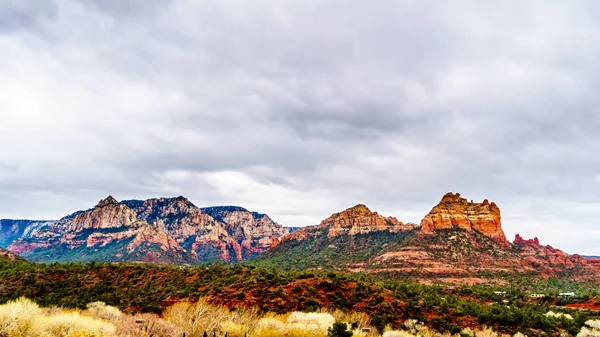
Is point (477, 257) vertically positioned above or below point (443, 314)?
above

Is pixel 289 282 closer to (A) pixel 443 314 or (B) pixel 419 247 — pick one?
(A) pixel 443 314

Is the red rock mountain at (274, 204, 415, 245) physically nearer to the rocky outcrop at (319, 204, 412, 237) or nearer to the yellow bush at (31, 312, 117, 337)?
the rocky outcrop at (319, 204, 412, 237)

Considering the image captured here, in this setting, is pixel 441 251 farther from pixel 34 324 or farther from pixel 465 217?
pixel 34 324

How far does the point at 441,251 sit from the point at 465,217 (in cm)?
3435

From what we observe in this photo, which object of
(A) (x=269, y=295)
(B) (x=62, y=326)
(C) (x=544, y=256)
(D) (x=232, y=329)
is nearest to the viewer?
(B) (x=62, y=326)

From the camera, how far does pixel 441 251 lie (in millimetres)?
121875

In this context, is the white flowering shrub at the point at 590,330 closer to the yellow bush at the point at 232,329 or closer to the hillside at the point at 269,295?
the hillside at the point at 269,295

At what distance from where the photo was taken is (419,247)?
408 feet

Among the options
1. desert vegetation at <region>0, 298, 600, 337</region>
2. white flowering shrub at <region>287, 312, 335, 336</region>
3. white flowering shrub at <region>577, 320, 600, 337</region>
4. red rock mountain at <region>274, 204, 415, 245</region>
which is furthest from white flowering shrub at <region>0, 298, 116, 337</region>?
red rock mountain at <region>274, 204, 415, 245</region>

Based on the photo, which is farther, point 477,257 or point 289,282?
point 477,257

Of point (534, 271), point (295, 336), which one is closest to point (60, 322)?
point (295, 336)

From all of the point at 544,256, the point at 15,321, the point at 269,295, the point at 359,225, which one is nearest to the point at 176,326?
the point at 15,321

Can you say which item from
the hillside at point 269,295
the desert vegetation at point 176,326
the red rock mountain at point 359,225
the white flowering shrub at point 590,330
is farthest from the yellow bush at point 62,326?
the red rock mountain at point 359,225

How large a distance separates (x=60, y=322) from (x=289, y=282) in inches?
1297
